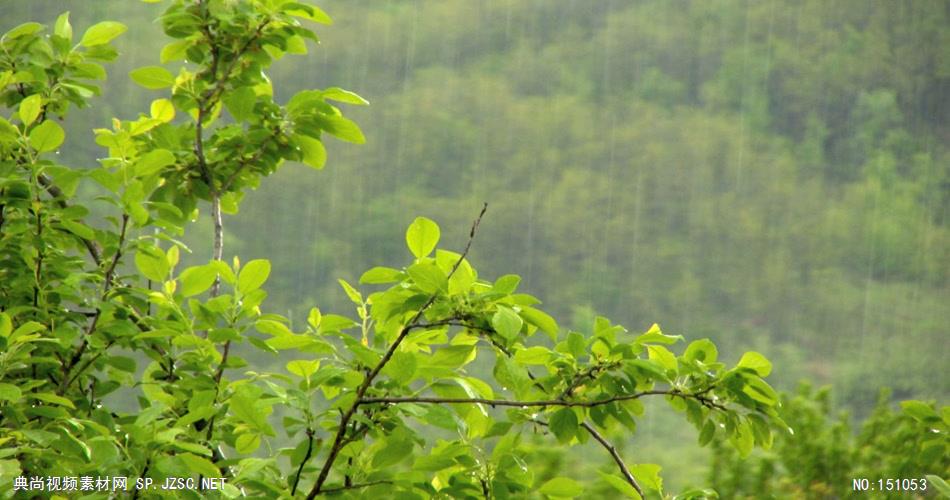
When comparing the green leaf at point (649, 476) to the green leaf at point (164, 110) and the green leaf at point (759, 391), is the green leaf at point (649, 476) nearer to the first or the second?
the green leaf at point (759, 391)

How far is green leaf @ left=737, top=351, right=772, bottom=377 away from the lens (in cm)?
76

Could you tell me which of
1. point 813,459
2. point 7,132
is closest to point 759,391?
point 7,132

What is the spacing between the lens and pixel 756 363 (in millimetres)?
768

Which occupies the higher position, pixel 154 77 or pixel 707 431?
pixel 154 77

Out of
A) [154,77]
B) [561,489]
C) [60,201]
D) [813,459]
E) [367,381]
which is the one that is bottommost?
[813,459]

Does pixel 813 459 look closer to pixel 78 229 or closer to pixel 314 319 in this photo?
pixel 314 319

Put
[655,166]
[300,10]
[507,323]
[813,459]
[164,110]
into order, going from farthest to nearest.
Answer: [655,166] → [813,459] → [164,110] → [300,10] → [507,323]

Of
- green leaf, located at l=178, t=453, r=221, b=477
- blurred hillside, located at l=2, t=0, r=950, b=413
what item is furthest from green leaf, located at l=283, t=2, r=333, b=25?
blurred hillside, located at l=2, t=0, r=950, b=413

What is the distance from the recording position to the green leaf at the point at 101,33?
3.52ft

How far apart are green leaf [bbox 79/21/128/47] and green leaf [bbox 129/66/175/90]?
5cm

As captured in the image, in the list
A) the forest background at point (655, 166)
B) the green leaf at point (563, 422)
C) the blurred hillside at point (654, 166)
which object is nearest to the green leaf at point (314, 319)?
the green leaf at point (563, 422)

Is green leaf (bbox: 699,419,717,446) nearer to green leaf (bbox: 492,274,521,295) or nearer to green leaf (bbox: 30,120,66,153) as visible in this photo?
green leaf (bbox: 492,274,521,295)

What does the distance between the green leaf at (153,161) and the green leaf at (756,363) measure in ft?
1.90

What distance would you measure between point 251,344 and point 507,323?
0.28 meters
